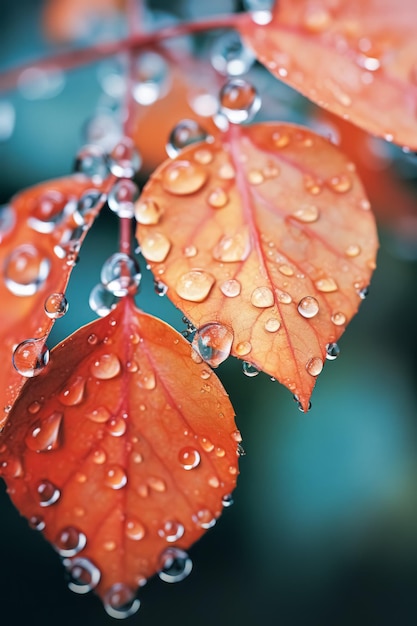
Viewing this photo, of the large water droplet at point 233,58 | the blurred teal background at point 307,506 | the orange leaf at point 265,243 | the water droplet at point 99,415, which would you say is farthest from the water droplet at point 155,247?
the blurred teal background at point 307,506

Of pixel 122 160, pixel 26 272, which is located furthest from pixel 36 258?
pixel 122 160

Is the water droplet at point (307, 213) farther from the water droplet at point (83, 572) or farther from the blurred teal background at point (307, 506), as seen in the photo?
the blurred teal background at point (307, 506)

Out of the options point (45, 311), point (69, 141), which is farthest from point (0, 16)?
point (45, 311)

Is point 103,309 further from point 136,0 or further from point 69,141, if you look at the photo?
point 69,141

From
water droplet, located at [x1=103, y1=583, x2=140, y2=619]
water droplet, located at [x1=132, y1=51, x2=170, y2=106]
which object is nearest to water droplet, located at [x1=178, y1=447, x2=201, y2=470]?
water droplet, located at [x1=103, y1=583, x2=140, y2=619]

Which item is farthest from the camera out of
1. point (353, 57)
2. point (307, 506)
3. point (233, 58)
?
point (307, 506)

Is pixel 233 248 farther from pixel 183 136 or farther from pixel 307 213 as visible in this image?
pixel 183 136

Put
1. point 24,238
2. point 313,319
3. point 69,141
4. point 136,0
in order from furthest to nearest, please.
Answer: point 69,141
point 136,0
point 24,238
point 313,319
